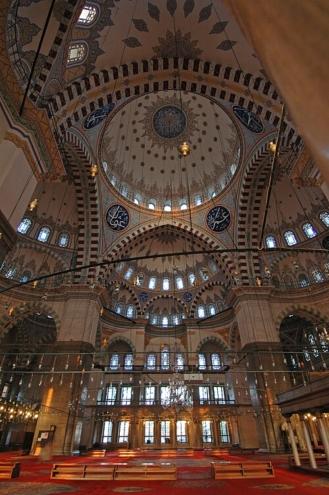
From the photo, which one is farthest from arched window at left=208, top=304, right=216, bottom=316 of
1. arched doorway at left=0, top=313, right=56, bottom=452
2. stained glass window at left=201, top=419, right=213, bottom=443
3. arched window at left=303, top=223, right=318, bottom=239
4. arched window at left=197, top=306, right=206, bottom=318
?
arched doorway at left=0, top=313, right=56, bottom=452

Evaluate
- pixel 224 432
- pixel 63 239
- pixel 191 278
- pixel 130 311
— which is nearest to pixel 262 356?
pixel 224 432

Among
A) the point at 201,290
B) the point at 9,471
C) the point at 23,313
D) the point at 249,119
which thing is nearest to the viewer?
the point at 9,471

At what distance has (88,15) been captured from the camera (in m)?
Result: 8.84

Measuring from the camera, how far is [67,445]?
1078 cm

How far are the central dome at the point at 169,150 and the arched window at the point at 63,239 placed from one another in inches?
162

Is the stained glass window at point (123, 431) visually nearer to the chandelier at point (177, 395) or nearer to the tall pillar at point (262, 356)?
the chandelier at point (177, 395)

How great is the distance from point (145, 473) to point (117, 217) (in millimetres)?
12649

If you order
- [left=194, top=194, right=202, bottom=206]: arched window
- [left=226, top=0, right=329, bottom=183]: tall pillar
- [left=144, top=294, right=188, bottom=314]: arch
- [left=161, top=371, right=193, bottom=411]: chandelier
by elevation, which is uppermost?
[left=194, top=194, right=202, bottom=206]: arched window

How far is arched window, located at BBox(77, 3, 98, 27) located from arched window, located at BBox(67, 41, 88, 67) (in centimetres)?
51

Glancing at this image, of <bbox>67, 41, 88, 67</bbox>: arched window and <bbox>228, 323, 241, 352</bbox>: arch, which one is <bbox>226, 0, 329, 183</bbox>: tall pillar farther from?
<bbox>228, 323, 241, 352</bbox>: arch

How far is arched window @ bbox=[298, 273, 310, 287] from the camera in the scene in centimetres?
1531

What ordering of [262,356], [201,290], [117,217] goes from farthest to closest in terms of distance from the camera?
[201,290] < [117,217] < [262,356]

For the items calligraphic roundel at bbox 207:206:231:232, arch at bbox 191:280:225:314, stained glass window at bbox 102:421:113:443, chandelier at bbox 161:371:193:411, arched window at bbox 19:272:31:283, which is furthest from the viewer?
arch at bbox 191:280:225:314

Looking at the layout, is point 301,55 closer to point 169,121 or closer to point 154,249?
point 169,121
